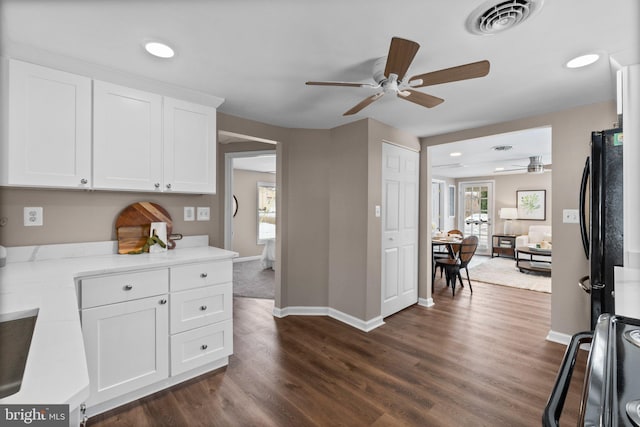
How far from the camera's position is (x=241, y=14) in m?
1.41

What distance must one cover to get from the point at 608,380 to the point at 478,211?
346 inches

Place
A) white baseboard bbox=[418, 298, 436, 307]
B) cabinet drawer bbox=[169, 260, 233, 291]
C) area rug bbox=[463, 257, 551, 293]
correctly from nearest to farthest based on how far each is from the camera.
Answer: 1. cabinet drawer bbox=[169, 260, 233, 291]
2. white baseboard bbox=[418, 298, 436, 307]
3. area rug bbox=[463, 257, 551, 293]

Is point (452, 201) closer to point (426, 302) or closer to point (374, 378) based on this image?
point (426, 302)

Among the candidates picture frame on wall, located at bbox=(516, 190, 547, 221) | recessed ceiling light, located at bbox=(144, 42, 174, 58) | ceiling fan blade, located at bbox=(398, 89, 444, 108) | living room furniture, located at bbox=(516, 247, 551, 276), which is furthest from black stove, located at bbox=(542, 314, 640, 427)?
picture frame on wall, located at bbox=(516, 190, 547, 221)

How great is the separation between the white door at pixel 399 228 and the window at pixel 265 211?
4.17 metres

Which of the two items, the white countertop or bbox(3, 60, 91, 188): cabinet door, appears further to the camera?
bbox(3, 60, 91, 188): cabinet door

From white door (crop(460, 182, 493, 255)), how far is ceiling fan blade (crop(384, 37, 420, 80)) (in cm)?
774

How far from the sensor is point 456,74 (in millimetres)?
1563

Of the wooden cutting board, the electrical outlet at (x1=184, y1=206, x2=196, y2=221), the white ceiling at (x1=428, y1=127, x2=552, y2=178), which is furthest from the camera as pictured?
the white ceiling at (x1=428, y1=127, x2=552, y2=178)

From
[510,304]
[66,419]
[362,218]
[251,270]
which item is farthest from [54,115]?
[510,304]

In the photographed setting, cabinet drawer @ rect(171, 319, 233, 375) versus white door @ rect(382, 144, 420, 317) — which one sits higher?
white door @ rect(382, 144, 420, 317)

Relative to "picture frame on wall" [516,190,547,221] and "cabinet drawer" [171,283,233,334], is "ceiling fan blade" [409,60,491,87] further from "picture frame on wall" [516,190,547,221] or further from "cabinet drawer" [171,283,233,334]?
"picture frame on wall" [516,190,547,221]

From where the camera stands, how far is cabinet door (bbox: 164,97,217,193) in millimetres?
2238

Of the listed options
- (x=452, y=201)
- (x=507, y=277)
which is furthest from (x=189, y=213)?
(x=452, y=201)
